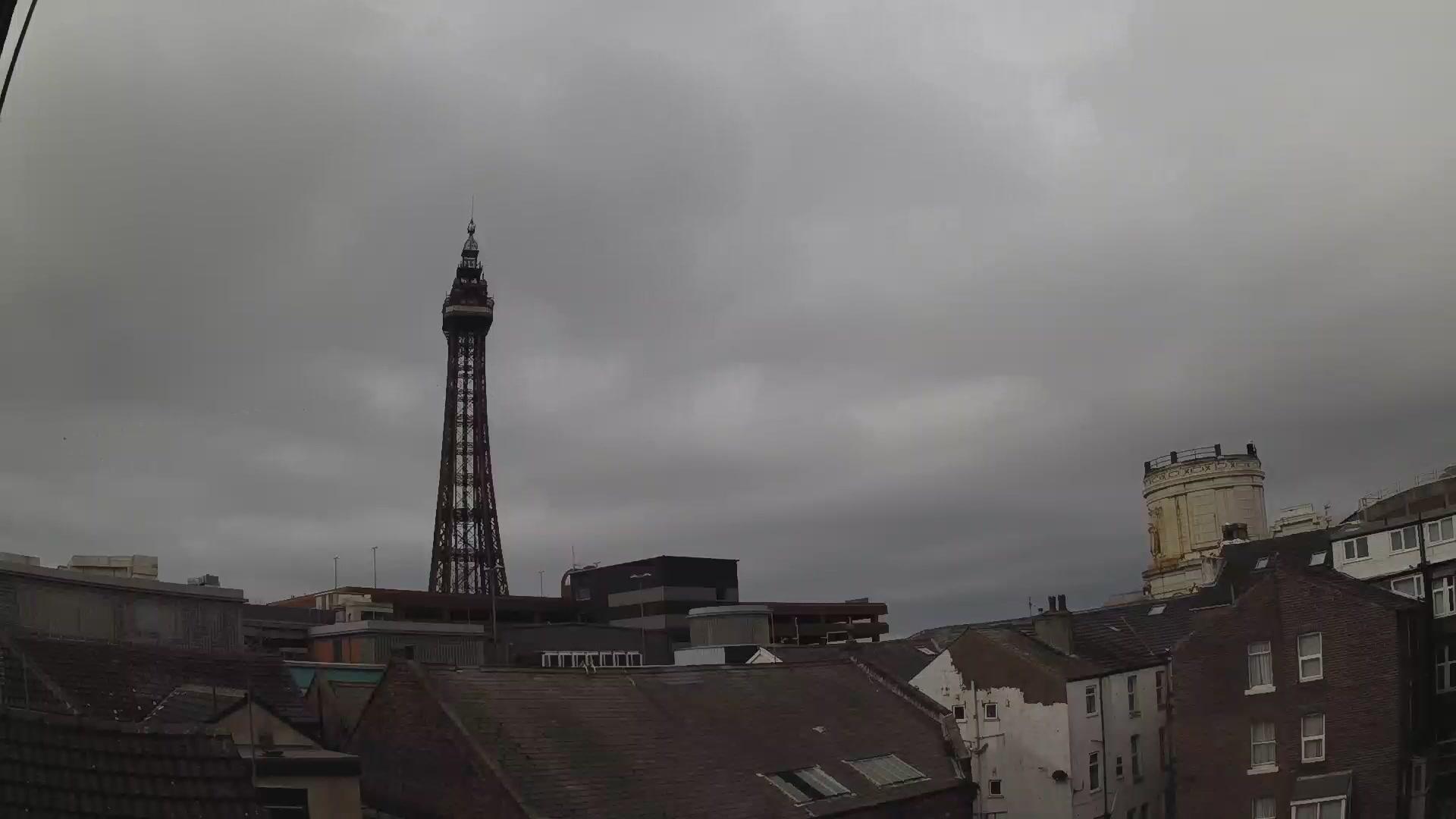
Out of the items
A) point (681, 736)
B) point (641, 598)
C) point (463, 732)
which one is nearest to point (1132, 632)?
point (681, 736)

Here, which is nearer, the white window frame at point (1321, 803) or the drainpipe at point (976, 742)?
the white window frame at point (1321, 803)

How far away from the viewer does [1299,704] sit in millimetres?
40438

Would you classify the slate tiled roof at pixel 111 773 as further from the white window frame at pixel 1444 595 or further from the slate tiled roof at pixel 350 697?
the white window frame at pixel 1444 595

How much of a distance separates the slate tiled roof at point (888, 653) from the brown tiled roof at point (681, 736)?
14.0 metres

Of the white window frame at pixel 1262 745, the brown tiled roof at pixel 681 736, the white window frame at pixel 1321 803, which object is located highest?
the brown tiled roof at pixel 681 736

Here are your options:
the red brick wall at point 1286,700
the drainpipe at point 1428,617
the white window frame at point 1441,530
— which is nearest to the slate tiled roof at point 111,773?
the red brick wall at point 1286,700

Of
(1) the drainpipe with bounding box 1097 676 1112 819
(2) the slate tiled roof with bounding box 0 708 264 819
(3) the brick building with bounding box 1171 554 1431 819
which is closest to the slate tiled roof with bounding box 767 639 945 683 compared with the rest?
(1) the drainpipe with bounding box 1097 676 1112 819

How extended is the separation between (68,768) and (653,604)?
95.4m

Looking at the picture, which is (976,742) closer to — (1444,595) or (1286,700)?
(1286,700)

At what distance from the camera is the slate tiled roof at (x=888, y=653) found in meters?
56.4

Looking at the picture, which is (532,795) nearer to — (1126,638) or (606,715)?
(606,715)

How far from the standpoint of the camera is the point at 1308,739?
132 ft

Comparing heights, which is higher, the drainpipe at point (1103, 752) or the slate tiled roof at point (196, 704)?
the slate tiled roof at point (196, 704)

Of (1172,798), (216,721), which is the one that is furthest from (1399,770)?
(216,721)
